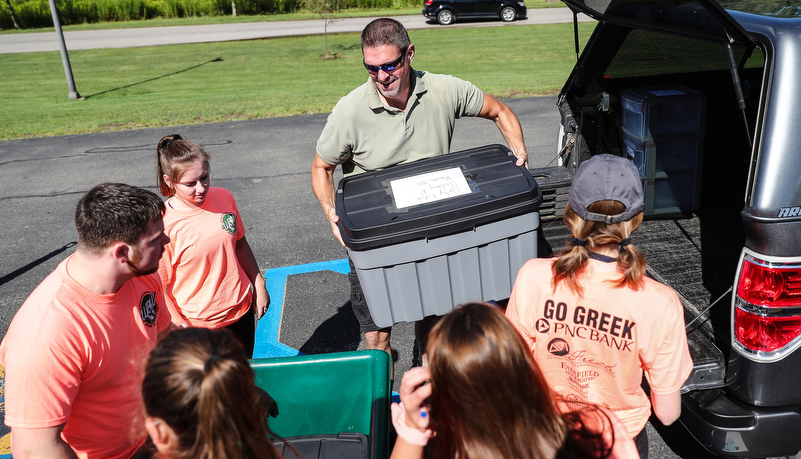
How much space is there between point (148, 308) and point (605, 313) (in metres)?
1.83

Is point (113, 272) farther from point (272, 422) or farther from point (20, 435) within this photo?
point (272, 422)

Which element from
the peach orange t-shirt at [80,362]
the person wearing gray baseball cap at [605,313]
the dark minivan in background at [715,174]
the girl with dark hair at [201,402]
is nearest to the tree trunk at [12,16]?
the dark minivan in background at [715,174]

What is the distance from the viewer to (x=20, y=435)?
1.85 m

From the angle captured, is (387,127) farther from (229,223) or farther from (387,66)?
(229,223)

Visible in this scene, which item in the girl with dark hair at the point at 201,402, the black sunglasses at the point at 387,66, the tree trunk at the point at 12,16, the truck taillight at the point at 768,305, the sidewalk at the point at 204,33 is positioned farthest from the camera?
the tree trunk at the point at 12,16

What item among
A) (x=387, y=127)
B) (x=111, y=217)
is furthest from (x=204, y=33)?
(x=111, y=217)

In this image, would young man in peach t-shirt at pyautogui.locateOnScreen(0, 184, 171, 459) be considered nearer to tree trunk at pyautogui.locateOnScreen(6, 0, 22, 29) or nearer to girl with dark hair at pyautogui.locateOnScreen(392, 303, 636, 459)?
girl with dark hair at pyautogui.locateOnScreen(392, 303, 636, 459)

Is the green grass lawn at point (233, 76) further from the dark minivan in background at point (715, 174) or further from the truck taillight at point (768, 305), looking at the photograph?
the truck taillight at point (768, 305)

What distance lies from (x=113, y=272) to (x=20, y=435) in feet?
1.95

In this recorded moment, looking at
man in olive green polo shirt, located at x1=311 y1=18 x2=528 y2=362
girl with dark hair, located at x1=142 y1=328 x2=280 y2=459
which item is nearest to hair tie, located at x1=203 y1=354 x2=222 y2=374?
girl with dark hair, located at x1=142 y1=328 x2=280 y2=459

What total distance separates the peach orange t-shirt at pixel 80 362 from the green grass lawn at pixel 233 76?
32.7 feet

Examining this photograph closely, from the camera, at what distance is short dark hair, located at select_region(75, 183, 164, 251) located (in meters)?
2.02

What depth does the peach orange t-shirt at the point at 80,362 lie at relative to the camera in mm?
1852

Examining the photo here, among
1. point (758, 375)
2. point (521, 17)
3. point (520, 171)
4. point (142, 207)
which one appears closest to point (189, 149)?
point (142, 207)
